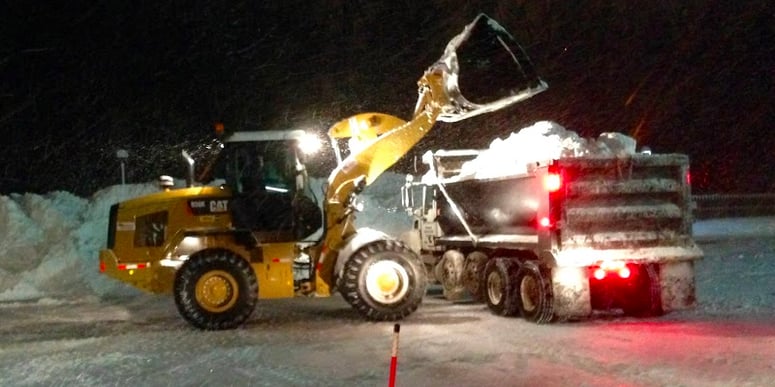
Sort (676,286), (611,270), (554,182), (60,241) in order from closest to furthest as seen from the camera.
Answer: (554,182), (611,270), (676,286), (60,241)

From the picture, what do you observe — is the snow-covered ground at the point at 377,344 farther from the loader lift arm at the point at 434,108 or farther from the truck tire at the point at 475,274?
the loader lift arm at the point at 434,108

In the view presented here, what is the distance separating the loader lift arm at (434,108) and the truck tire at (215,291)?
1.25 m

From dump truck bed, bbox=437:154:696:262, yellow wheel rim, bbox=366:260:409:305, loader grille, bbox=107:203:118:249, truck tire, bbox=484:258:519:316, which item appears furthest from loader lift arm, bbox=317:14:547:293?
loader grille, bbox=107:203:118:249

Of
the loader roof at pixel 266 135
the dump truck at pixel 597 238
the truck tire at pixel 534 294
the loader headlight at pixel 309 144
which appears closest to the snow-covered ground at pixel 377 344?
the truck tire at pixel 534 294

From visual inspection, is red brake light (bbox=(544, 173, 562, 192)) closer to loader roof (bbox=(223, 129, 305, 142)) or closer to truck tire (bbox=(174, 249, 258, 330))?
loader roof (bbox=(223, 129, 305, 142))

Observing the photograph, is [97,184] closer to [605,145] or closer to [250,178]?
[250,178]

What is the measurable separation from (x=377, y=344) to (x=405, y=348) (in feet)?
1.64

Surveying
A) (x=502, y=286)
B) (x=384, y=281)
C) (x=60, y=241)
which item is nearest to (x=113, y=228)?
(x=384, y=281)

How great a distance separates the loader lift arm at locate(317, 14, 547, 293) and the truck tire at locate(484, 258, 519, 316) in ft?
7.33

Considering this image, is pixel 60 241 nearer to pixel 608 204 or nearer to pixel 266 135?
pixel 266 135

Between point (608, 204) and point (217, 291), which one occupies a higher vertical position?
point (608, 204)

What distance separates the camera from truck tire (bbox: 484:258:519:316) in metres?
14.0

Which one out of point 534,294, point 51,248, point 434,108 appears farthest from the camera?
point 51,248

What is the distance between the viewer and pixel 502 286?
14.3 meters
